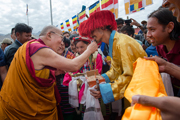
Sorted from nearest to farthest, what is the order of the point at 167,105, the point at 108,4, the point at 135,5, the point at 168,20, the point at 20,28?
the point at 167,105 < the point at 168,20 < the point at 20,28 < the point at 135,5 < the point at 108,4

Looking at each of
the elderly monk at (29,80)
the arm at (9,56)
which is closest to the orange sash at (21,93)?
the elderly monk at (29,80)

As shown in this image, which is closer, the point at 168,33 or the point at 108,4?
the point at 168,33

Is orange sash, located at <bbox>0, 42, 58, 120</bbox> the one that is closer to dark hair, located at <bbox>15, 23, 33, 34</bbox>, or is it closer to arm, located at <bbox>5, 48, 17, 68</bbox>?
arm, located at <bbox>5, 48, 17, 68</bbox>

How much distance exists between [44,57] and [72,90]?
1.06 metres

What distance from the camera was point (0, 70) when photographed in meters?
2.31

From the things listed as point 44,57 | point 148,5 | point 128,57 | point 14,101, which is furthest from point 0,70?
point 148,5

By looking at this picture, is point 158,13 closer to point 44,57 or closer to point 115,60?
point 115,60

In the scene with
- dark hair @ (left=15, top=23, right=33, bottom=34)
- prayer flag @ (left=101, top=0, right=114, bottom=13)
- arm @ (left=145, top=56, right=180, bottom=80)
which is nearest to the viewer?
arm @ (left=145, top=56, right=180, bottom=80)

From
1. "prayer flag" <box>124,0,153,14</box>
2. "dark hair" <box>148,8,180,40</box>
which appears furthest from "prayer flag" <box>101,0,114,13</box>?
"dark hair" <box>148,8,180,40</box>

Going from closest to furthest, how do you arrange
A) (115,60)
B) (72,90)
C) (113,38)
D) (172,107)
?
1. (172,107)
2. (113,38)
3. (115,60)
4. (72,90)

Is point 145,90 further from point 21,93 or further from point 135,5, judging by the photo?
point 135,5

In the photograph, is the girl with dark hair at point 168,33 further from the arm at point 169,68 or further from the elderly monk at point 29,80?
the elderly monk at point 29,80

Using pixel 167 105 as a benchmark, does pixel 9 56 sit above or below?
above

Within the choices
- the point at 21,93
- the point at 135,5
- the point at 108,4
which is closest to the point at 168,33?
the point at 21,93
